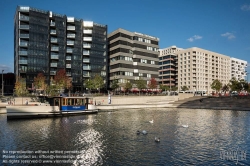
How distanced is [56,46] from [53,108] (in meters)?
67.3

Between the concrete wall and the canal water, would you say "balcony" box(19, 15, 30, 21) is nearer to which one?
the concrete wall

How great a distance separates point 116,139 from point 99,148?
4160mm

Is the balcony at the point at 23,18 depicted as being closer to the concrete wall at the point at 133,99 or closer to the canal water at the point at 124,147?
the concrete wall at the point at 133,99

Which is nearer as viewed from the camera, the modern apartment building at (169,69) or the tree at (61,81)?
the tree at (61,81)

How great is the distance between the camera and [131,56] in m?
124

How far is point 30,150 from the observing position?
21625mm

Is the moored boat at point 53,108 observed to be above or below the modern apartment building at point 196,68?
below

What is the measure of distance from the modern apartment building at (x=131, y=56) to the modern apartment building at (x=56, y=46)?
21.6 ft

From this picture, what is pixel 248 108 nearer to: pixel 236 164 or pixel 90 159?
pixel 236 164

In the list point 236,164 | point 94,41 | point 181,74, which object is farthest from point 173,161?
point 181,74

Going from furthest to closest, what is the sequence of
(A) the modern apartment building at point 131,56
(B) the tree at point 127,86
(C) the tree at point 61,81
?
(A) the modern apartment building at point 131,56 < (B) the tree at point 127,86 < (C) the tree at point 61,81

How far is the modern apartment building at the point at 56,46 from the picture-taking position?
9869cm

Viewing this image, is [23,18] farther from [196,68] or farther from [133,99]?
[196,68]

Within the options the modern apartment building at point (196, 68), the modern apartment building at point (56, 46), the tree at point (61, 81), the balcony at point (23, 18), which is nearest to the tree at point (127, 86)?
the modern apartment building at point (56, 46)
